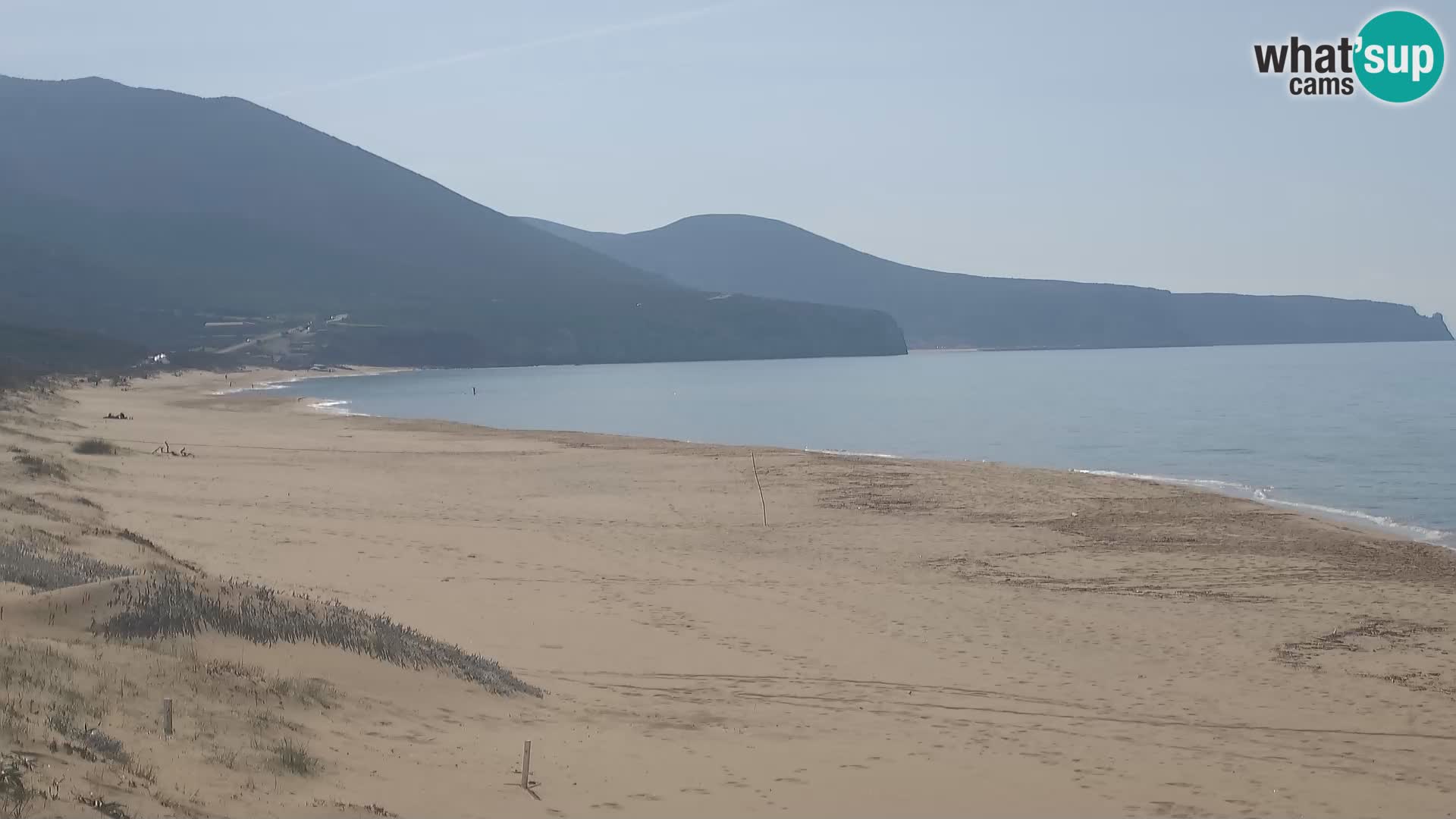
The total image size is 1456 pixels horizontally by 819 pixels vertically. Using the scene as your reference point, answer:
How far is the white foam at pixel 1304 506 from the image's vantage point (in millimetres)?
23812

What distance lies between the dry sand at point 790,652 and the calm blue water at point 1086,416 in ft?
30.5

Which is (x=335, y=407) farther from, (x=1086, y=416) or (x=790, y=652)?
(x=790, y=652)

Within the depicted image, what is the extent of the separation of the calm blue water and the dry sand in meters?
9.30

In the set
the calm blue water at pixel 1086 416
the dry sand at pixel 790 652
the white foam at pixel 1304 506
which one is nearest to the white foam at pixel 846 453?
the calm blue water at pixel 1086 416

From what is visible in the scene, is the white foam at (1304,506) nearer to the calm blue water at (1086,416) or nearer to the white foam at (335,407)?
the calm blue water at (1086,416)

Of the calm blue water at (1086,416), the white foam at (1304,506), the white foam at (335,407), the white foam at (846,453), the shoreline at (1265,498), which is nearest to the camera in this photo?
the white foam at (1304,506)

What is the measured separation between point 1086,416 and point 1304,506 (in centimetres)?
3462

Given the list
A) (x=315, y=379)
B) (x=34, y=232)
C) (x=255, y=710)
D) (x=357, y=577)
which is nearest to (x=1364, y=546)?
(x=357, y=577)

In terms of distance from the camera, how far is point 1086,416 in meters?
62.5

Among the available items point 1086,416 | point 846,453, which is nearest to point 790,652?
point 846,453

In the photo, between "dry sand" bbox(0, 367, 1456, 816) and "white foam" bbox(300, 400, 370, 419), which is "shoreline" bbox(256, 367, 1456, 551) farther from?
"white foam" bbox(300, 400, 370, 419)

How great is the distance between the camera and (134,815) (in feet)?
16.6

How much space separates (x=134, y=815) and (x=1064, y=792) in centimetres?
622

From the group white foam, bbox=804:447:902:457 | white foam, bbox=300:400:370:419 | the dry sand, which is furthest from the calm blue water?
the dry sand
